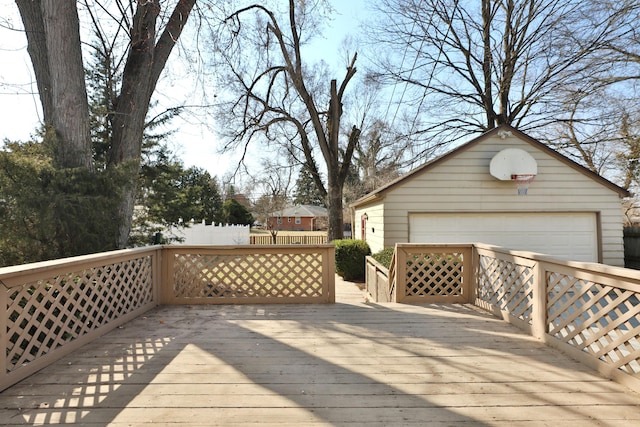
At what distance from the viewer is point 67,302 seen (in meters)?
3.21

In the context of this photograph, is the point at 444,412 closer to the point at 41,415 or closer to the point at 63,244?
the point at 41,415

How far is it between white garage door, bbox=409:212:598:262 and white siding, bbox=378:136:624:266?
0.64 feet

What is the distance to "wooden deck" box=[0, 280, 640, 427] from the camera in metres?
2.14

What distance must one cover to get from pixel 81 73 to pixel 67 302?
3918 mm

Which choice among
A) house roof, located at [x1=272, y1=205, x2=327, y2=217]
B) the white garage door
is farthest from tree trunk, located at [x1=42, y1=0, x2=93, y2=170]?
house roof, located at [x1=272, y1=205, x2=327, y2=217]

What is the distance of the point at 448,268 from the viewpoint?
5.24 metres

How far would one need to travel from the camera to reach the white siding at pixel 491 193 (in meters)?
8.65

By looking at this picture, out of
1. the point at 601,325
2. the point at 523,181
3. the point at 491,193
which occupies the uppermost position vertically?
the point at 523,181

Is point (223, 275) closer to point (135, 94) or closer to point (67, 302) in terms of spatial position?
point (67, 302)

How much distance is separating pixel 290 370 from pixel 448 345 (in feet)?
5.41

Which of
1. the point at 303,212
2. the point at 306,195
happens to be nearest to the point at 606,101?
the point at 303,212

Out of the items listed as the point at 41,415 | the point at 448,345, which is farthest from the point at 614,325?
the point at 41,415

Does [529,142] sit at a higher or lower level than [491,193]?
higher

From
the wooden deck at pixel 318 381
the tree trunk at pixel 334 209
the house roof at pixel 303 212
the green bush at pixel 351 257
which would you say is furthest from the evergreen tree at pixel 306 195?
the wooden deck at pixel 318 381
